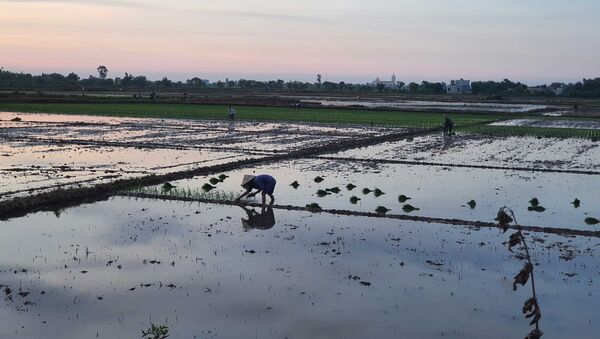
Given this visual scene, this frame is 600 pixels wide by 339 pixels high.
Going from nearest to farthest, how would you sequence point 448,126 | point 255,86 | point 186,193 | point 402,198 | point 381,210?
point 381,210, point 402,198, point 186,193, point 448,126, point 255,86

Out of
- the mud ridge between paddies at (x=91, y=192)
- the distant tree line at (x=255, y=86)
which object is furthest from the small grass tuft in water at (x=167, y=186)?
the distant tree line at (x=255, y=86)

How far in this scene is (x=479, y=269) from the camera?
22.6 ft

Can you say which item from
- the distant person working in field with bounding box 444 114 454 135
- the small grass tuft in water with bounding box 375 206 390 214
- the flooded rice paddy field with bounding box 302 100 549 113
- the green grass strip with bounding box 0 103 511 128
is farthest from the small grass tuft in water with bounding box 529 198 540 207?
the flooded rice paddy field with bounding box 302 100 549 113

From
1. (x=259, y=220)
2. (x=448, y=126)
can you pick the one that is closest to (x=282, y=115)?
(x=448, y=126)

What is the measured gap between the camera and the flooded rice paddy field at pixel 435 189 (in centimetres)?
1009

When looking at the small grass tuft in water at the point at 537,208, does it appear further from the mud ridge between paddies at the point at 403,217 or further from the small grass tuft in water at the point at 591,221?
the mud ridge between paddies at the point at 403,217

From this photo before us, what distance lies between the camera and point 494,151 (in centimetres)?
1886

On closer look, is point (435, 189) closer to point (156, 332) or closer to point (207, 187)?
point (207, 187)

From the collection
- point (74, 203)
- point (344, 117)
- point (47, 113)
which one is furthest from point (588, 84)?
point (74, 203)

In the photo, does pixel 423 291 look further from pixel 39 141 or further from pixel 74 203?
pixel 39 141

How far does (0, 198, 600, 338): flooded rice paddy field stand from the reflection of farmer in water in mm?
124

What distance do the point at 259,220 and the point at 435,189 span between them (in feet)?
14.6

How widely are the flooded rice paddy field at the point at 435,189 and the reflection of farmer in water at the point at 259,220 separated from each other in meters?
0.85

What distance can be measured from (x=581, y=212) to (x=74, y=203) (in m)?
8.28
